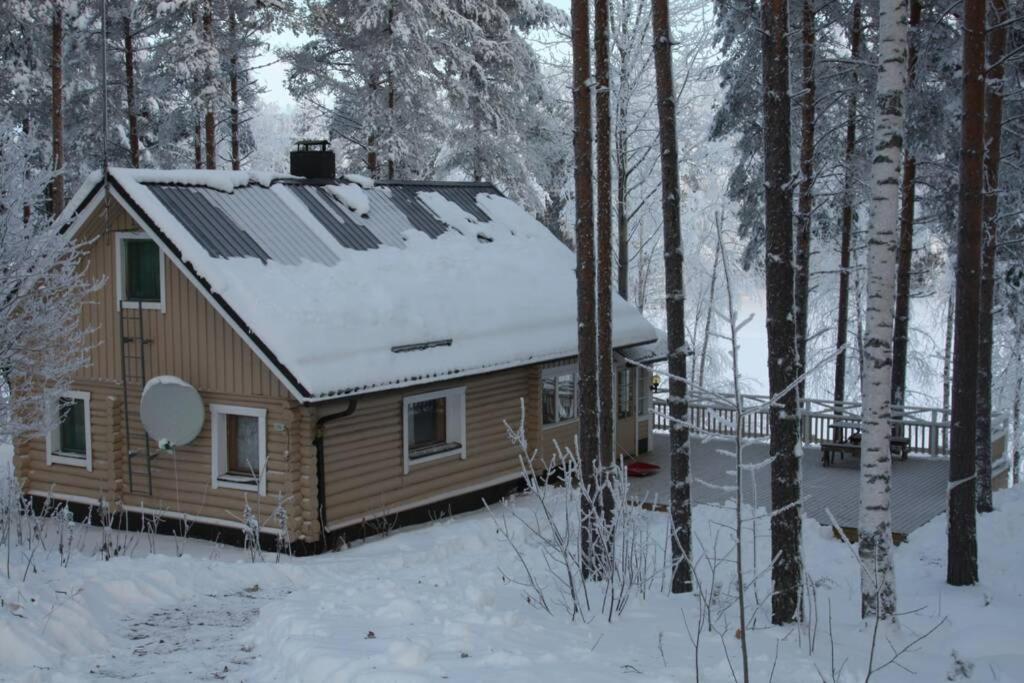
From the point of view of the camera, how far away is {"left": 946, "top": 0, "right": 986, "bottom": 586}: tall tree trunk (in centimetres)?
1187

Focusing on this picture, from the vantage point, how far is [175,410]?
47.1 feet

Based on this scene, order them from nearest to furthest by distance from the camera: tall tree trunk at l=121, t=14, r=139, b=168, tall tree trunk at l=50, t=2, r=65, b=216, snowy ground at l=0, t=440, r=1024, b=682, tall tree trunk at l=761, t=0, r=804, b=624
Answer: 1. snowy ground at l=0, t=440, r=1024, b=682
2. tall tree trunk at l=761, t=0, r=804, b=624
3. tall tree trunk at l=50, t=2, r=65, b=216
4. tall tree trunk at l=121, t=14, r=139, b=168

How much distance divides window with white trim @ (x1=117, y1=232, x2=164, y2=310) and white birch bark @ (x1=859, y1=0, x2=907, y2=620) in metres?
10.2

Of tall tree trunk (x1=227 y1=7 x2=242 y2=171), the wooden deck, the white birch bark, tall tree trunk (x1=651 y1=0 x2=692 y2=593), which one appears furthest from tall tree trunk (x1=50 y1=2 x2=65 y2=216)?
the white birch bark

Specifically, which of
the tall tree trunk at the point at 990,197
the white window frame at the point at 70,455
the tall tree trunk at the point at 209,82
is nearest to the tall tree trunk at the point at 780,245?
the tall tree trunk at the point at 990,197

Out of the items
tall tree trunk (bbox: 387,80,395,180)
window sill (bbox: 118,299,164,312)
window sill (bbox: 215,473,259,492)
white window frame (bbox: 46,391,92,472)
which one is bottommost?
window sill (bbox: 215,473,259,492)

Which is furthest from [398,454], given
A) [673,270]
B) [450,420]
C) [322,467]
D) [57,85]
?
[57,85]

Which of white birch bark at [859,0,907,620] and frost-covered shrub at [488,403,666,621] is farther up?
white birch bark at [859,0,907,620]

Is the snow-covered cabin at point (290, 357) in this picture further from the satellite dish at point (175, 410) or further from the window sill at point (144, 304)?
the satellite dish at point (175, 410)

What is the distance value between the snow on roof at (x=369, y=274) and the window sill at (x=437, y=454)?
1.44 metres

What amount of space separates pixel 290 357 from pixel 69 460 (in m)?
5.09

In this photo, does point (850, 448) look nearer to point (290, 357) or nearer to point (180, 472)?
point (290, 357)

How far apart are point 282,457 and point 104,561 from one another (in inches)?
129

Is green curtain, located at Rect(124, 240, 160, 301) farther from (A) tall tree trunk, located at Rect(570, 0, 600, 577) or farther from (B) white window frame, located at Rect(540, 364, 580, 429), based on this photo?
(A) tall tree trunk, located at Rect(570, 0, 600, 577)
